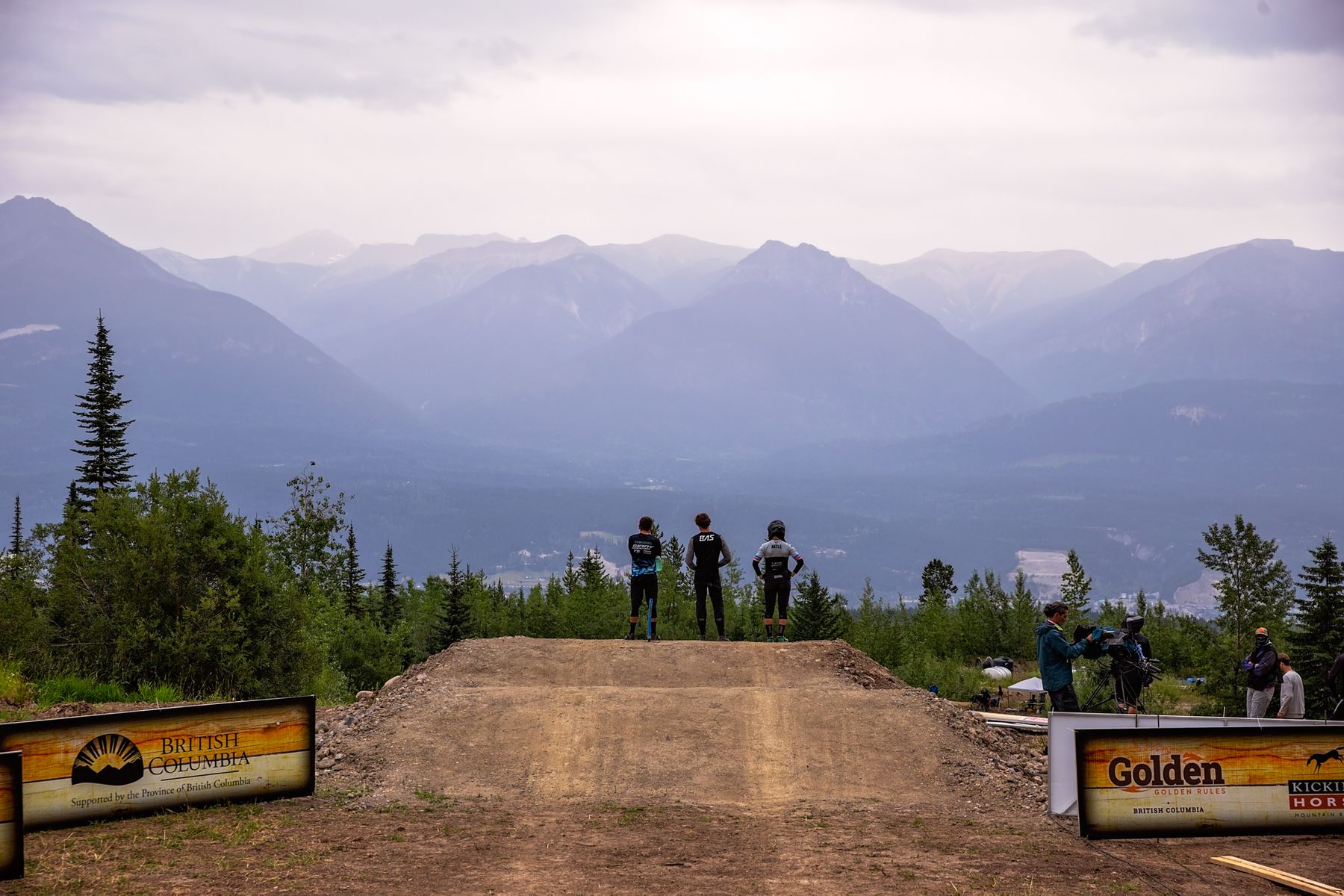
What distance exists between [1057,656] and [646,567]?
8.34m

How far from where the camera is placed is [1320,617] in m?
53.3

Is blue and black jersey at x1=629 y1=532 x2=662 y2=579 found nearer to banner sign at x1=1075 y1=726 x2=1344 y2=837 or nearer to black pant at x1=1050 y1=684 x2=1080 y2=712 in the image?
black pant at x1=1050 y1=684 x2=1080 y2=712

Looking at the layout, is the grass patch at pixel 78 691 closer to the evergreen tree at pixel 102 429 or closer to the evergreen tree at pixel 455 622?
the evergreen tree at pixel 455 622

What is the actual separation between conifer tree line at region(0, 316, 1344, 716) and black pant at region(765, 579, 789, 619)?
12.1 meters

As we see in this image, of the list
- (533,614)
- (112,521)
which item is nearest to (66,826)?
(112,521)

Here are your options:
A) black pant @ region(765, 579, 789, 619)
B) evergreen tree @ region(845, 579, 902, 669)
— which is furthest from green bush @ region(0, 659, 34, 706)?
evergreen tree @ region(845, 579, 902, 669)

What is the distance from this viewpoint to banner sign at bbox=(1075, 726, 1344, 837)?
1327cm

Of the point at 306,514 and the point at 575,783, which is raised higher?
the point at 306,514

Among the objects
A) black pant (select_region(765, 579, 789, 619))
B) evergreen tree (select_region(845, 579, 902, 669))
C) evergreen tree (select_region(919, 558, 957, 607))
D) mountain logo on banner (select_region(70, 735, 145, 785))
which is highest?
black pant (select_region(765, 579, 789, 619))

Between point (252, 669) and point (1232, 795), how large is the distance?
71.1ft

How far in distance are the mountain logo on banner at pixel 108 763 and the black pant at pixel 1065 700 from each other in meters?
11.9

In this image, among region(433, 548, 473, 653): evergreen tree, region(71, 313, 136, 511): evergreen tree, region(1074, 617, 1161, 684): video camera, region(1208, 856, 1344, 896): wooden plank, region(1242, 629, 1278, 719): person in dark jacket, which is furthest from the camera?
region(71, 313, 136, 511): evergreen tree

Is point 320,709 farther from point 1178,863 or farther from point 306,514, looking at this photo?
point 306,514

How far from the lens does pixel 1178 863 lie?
12344 millimetres
